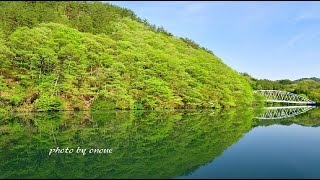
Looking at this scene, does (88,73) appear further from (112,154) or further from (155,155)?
(155,155)

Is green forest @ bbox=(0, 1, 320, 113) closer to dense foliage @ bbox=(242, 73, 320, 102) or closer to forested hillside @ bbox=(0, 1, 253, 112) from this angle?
forested hillside @ bbox=(0, 1, 253, 112)

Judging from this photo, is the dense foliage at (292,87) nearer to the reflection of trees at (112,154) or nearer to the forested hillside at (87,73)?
the forested hillside at (87,73)

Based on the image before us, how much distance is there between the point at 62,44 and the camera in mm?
38438

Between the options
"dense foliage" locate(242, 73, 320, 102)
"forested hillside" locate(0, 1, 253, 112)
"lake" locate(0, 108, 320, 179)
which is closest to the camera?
"lake" locate(0, 108, 320, 179)

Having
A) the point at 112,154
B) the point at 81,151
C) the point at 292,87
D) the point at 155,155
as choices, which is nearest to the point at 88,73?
the point at 81,151

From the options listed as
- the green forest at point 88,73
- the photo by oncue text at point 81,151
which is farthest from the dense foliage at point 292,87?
the photo by oncue text at point 81,151

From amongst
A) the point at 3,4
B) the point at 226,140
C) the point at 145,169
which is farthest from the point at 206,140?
the point at 3,4

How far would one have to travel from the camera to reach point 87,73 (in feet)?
125

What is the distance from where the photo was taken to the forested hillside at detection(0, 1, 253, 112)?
3569 cm

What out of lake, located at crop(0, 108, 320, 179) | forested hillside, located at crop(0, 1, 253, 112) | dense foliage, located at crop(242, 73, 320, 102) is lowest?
lake, located at crop(0, 108, 320, 179)

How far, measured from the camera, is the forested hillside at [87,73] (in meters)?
35.7

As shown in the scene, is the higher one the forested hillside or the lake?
the forested hillside

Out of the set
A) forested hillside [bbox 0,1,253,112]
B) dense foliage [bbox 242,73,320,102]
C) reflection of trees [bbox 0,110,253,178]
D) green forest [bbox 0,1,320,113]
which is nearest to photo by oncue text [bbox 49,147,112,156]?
reflection of trees [bbox 0,110,253,178]

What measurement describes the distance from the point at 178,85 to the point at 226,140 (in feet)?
96.9
